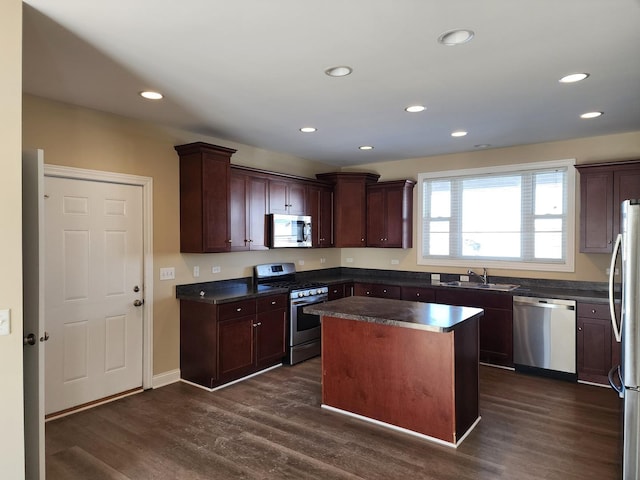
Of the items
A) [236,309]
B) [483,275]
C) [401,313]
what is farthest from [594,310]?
[236,309]

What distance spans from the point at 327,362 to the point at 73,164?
9.14ft

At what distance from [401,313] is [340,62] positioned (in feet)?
6.29

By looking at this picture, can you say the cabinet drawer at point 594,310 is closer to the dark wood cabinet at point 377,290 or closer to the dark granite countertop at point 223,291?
the dark wood cabinet at point 377,290

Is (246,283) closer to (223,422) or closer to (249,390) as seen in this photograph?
(249,390)

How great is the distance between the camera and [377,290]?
5801mm

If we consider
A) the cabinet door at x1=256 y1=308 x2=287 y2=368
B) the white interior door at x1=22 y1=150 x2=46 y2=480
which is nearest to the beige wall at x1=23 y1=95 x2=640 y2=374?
the cabinet door at x1=256 y1=308 x2=287 y2=368

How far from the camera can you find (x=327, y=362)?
3637 millimetres

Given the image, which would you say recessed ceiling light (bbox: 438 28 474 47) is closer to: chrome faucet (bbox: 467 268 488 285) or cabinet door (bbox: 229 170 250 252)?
cabinet door (bbox: 229 170 250 252)

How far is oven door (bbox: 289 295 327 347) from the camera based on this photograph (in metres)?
4.96

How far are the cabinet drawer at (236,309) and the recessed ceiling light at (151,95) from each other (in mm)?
1985

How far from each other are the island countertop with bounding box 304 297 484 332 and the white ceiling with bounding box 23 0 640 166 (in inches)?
68.6

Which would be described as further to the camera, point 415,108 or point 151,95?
point 415,108

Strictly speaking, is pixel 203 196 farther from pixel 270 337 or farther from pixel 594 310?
pixel 594 310
